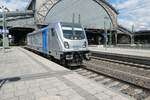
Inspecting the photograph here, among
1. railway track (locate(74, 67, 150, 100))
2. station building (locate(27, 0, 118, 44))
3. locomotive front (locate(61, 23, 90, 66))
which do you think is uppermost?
station building (locate(27, 0, 118, 44))

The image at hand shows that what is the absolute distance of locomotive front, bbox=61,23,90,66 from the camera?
1137 cm

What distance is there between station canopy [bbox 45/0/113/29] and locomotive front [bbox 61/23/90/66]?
163ft

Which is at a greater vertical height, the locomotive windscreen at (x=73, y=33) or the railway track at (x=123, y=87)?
the locomotive windscreen at (x=73, y=33)

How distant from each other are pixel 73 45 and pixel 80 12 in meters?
58.2

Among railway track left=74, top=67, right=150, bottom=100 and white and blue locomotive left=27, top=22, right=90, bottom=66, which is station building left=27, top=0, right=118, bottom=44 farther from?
railway track left=74, top=67, right=150, bottom=100

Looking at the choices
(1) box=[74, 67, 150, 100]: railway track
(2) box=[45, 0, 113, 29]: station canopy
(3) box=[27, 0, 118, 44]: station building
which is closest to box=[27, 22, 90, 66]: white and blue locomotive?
(1) box=[74, 67, 150, 100]: railway track

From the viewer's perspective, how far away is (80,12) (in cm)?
6794

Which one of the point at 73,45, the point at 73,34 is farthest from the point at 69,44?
the point at 73,34

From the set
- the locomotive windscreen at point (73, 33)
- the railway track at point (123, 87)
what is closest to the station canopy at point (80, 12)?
the locomotive windscreen at point (73, 33)

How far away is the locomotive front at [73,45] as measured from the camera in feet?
37.3

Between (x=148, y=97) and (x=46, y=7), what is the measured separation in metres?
59.2

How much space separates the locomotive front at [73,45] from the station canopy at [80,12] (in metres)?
49.6

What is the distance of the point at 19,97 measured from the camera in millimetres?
5328

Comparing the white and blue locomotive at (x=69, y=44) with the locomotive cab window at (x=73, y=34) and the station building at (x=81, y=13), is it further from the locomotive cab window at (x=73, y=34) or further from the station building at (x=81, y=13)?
the station building at (x=81, y=13)
